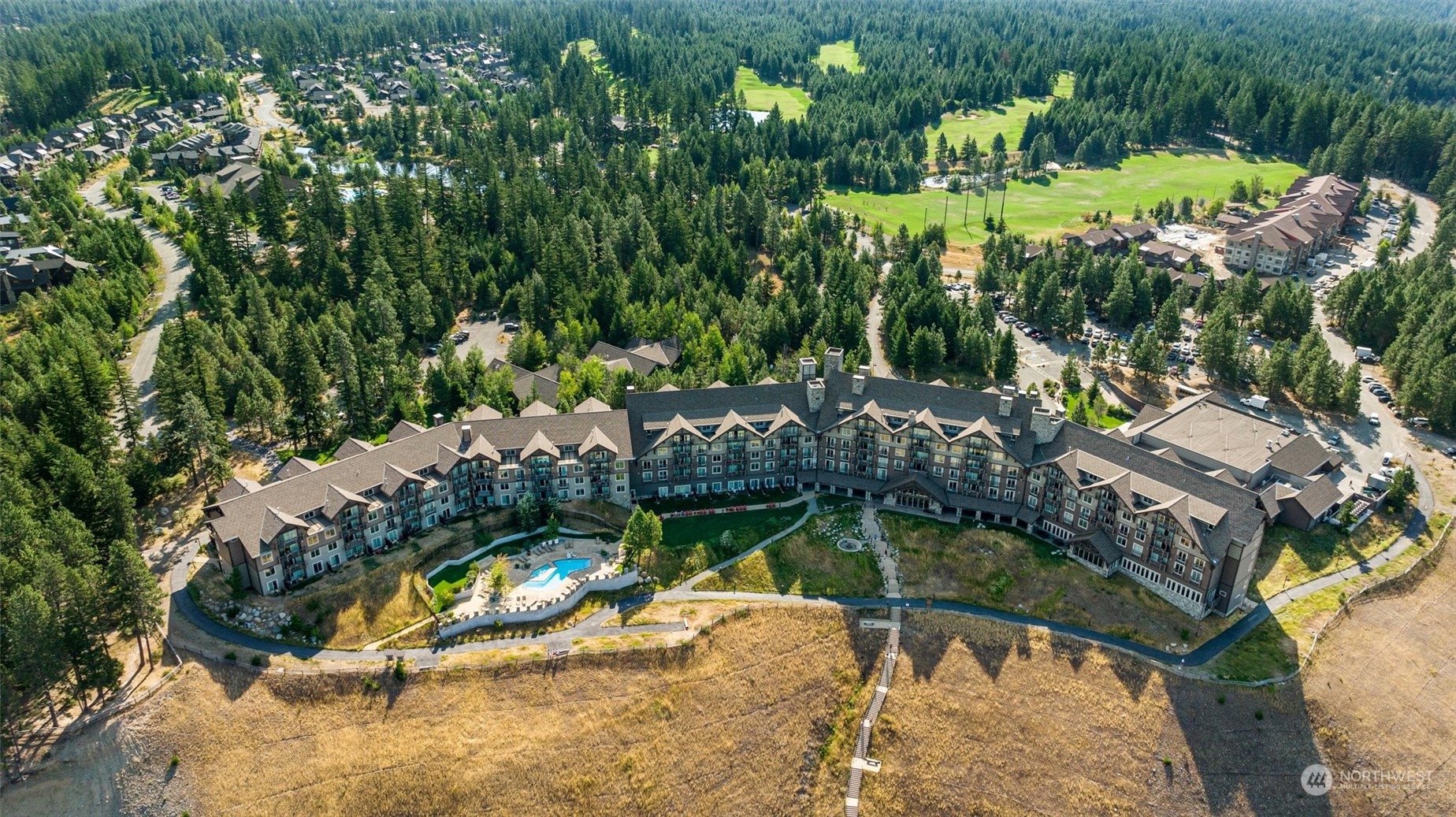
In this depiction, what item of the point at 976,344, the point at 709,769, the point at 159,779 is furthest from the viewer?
the point at 976,344

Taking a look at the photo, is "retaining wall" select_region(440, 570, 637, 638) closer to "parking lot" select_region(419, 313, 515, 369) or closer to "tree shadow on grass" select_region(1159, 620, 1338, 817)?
"tree shadow on grass" select_region(1159, 620, 1338, 817)

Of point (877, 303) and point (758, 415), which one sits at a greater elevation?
point (758, 415)

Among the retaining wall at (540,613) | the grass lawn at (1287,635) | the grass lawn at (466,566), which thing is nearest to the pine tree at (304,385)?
the grass lawn at (466,566)

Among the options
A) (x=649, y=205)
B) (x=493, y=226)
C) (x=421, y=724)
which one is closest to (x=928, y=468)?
(x=421, y=724)

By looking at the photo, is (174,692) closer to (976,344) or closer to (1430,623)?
(976,344)

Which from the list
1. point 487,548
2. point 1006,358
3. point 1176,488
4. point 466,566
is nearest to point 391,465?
point 487,548

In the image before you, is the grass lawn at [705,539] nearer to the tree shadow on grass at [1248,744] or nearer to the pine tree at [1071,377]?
the tree shadow on grass at [1248,744]
